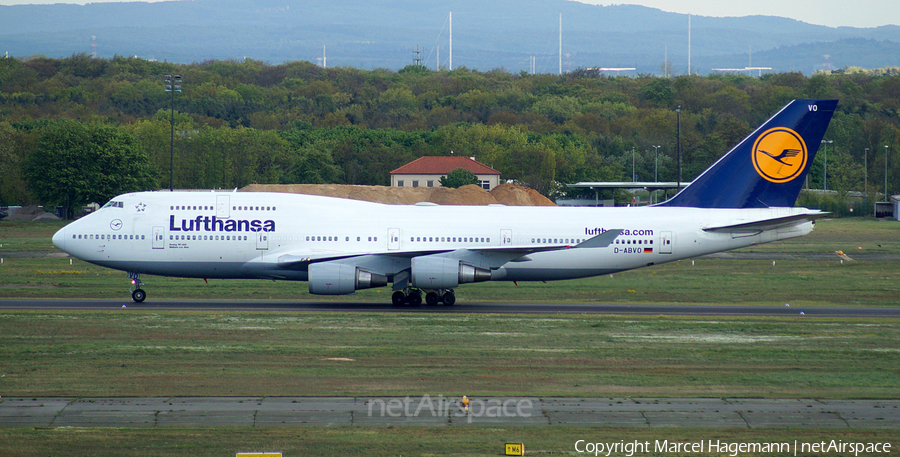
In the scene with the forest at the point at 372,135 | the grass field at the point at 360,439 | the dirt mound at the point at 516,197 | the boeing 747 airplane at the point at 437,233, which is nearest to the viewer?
the grass field at the point at 360,439

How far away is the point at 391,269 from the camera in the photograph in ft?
112

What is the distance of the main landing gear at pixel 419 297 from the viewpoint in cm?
3469

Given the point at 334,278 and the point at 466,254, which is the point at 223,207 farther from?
the point at 466,254

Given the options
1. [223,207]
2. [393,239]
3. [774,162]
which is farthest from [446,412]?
[774,162]

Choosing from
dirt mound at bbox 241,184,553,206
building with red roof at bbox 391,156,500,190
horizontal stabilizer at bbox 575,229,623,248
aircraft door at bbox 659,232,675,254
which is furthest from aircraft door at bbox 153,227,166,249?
building with red roof at bbox 391,156,500,190

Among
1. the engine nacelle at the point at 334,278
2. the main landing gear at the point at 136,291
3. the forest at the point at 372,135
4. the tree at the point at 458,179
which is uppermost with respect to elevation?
the forest at the point at 372,135

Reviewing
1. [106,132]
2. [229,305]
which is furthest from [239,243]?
[106,132]

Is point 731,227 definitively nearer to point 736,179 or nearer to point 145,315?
point 736,179

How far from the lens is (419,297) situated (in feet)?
115

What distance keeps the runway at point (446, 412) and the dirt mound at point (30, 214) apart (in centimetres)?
9182

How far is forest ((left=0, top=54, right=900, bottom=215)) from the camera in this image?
9376cm

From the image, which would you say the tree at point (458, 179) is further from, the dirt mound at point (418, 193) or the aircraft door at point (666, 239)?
the aircraft door at point (666, 239)

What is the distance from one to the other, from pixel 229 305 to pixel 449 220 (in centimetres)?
971

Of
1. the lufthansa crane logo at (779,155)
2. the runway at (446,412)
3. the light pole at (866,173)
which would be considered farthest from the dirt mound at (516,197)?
the runway at (446,412)
